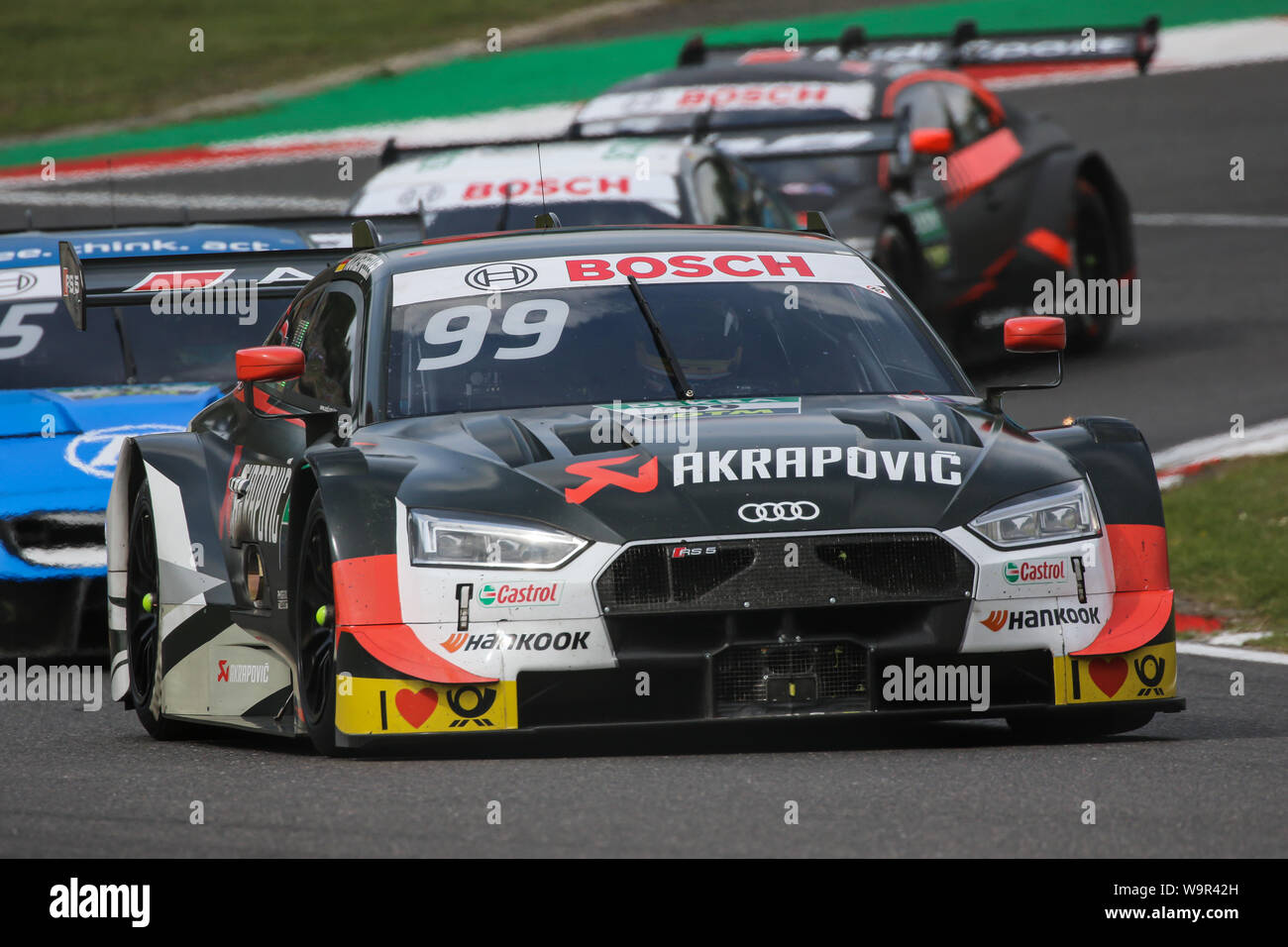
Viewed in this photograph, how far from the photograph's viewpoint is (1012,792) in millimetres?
5613

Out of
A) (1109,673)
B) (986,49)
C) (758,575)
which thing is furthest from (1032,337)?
(986,49)

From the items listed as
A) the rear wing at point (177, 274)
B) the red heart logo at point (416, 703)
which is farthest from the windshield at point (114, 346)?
the red heart logo at point (416, 703)

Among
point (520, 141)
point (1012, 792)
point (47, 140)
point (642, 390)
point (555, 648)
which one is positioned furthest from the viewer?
point (47, 140)

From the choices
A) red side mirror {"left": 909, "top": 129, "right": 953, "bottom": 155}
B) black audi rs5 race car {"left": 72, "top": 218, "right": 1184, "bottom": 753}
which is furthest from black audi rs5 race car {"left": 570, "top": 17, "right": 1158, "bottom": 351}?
black audi rs5 race car {"left": 72, "top": 218, "right": 1184, "bottom": 753}

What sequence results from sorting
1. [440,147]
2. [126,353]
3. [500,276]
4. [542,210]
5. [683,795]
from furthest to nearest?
[440,147]
[542,210]
[126,353]
[500,276]
[683,795]

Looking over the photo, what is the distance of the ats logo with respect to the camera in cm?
616

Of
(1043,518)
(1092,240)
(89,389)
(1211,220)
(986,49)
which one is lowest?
(1043,518)

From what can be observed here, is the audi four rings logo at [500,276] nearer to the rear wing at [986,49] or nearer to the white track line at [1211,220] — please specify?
the rear wing at [986,49]

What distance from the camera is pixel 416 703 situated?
6.08m

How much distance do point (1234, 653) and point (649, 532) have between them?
3728mm

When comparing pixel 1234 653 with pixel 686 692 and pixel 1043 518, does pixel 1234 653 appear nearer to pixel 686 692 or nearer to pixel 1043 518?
pixel 1043 518
